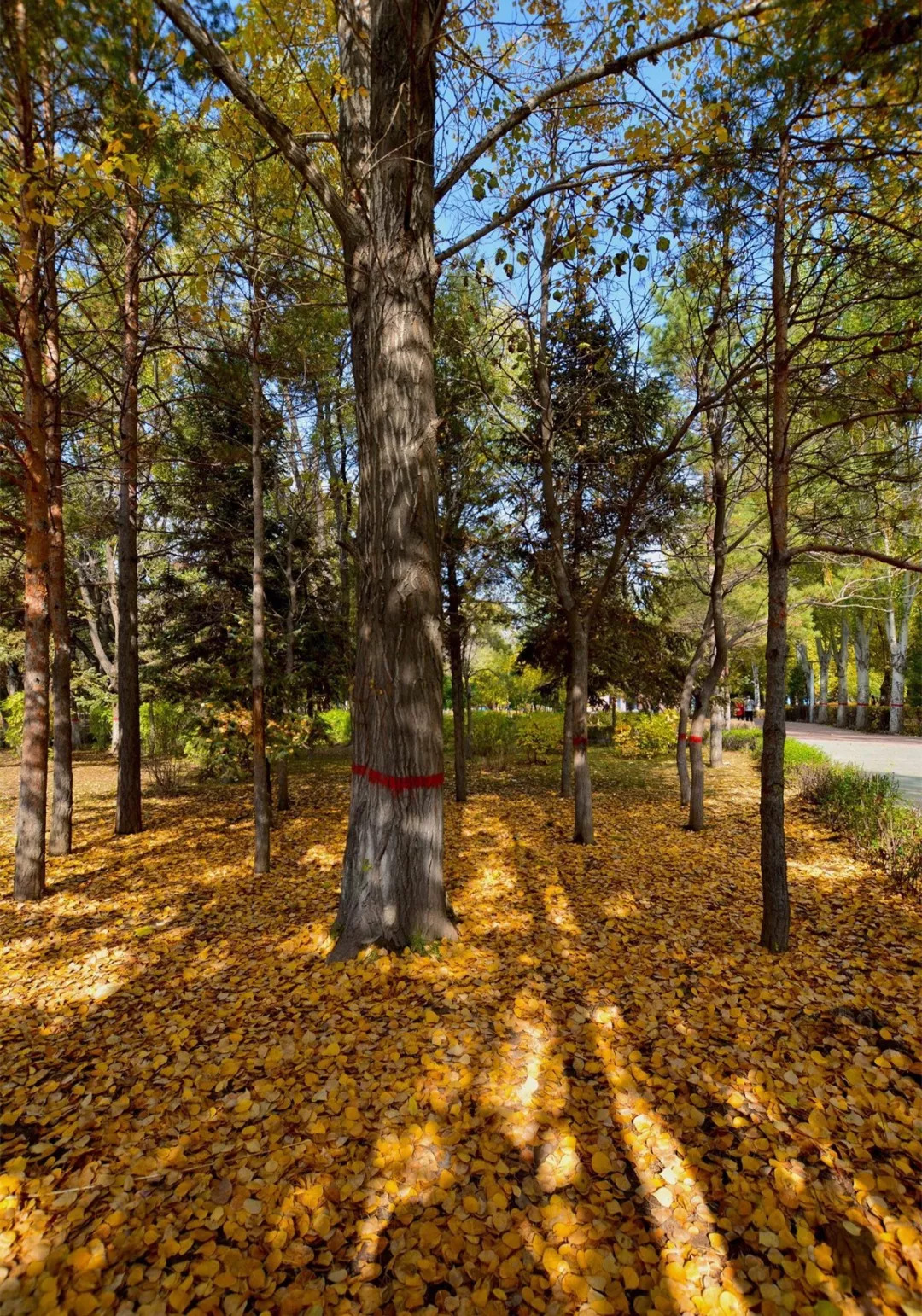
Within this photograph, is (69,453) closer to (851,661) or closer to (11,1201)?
(11,1201)

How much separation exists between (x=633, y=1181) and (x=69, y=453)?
33.1 ft

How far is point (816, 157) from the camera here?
11.8 feet

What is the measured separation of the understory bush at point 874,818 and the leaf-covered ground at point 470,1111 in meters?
0.74

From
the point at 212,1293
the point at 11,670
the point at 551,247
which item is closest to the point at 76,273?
the point at 551,247

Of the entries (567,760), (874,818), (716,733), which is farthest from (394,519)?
(716,733)

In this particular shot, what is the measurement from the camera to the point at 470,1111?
247cm

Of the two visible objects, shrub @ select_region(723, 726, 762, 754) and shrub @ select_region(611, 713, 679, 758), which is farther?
shrub @ select_region(723, 726, 762, 754)

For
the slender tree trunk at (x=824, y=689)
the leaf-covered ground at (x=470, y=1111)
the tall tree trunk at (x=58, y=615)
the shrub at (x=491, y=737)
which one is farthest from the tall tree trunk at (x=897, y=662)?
the tall tree trunk at (x=58, y=615)

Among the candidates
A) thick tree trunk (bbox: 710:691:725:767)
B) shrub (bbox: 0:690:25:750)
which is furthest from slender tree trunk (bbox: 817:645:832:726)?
shrub (bbox: 0:690:25:750)

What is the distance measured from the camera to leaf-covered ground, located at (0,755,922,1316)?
5.91ft

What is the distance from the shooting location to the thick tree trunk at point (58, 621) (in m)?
5.61

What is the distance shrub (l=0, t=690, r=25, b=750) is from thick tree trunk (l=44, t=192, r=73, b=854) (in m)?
11.3

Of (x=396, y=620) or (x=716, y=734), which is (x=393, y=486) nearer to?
(x=396, y=620)

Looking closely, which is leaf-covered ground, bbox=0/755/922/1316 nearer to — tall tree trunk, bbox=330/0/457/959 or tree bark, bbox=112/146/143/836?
tall tree trunk, bbox=330/0/457/959
